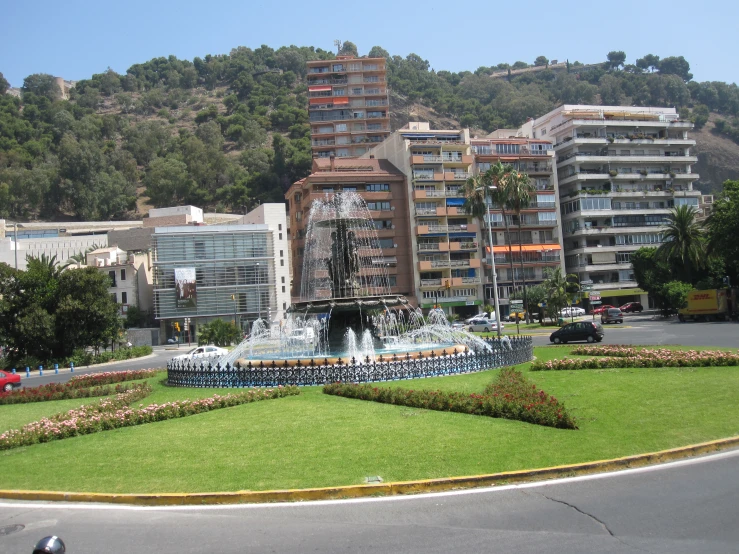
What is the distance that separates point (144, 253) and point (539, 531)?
255ft

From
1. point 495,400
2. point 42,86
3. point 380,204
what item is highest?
point 42,86

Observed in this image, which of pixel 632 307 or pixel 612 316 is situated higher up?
pixel 632 307

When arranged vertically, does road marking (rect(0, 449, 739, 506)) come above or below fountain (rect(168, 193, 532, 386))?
below

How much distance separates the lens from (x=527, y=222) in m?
78.0

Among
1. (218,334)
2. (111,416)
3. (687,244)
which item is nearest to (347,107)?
(687,244)

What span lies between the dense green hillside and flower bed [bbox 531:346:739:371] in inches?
3855

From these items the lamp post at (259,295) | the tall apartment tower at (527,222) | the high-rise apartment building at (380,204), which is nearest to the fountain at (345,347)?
the lamp post at (259,295)

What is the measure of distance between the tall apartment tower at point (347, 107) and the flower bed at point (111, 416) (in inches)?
3563

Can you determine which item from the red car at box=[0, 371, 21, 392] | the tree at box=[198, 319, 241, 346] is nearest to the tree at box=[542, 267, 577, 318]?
the tree at box=[198, 319, 241, 346]

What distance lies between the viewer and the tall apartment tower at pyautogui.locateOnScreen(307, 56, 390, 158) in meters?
108

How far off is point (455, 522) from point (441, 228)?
6711cm

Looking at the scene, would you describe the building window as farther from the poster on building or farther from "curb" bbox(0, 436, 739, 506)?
"curb" bbox(0, 436, 739, 506)

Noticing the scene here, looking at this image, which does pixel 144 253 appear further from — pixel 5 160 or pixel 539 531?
pixel 539 531

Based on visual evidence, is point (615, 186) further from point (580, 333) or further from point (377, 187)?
point (580, 333)
